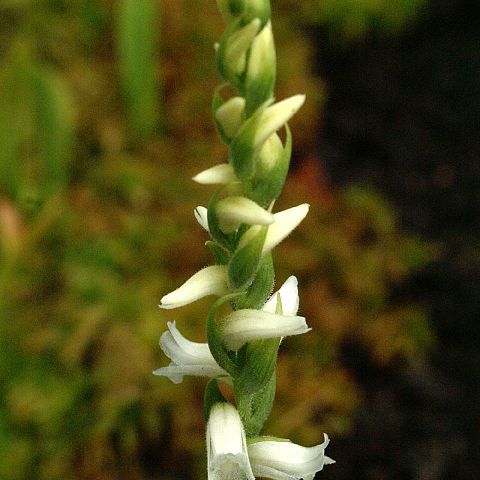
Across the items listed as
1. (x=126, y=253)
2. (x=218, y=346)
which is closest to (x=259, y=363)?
(x=218, y=346)

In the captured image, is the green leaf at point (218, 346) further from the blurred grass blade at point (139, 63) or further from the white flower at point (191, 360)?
the blurred grass blade at point (139, 63)

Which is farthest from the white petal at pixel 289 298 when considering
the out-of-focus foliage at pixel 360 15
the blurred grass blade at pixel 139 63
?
the out-of-focus foliage at pixel 360 15

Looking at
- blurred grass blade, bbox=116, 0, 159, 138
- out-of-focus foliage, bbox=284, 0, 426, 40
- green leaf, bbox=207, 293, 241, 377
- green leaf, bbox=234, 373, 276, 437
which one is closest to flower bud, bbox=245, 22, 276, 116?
green leaf, bbox=207, 293, 241, 377

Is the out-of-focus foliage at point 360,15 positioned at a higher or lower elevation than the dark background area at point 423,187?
higher

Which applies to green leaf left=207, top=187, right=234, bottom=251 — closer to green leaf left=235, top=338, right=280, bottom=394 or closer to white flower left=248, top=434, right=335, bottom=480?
green leaf left=235, top=338, right=280, bottom=394

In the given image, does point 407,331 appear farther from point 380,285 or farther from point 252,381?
point 252,381

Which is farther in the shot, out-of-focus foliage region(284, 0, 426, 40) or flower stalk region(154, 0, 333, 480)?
out-of-focus foliage region(284, 0, 426, 40)

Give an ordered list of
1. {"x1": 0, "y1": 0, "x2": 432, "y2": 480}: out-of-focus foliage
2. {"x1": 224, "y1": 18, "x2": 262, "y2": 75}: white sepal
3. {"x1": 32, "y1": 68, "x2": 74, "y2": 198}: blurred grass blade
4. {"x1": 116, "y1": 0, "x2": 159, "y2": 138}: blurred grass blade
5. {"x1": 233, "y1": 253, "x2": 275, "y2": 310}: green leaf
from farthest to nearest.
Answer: {"x1": 116, "y1": 0, "x2": 159, "y2": 138}: blurred grass blade, {"x1": 32, "y1": 68, "x2": 74, "y2": 198}: blurred grass blade, {"x1": 0, "y1": 0, "x2": 432, "y2": 480}: out-of-focus foliage, {"x1": 233, "y1": 253, "x2": 275, "y2": 310}: green leaf, {"x1": 224, "y1": 18, "x2": 262, "y2": 75}: white sepal

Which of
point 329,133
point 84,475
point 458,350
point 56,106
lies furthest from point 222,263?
point 329,133
